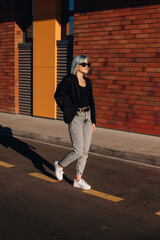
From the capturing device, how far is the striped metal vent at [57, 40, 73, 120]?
12562 millimetres

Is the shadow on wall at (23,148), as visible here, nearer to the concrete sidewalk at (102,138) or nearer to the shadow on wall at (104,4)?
the concrete sidewalk at (102,138)

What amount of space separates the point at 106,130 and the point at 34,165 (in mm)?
3985

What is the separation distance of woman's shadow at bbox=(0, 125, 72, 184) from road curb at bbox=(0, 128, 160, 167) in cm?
20

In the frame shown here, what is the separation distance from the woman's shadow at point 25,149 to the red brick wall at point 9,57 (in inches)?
138

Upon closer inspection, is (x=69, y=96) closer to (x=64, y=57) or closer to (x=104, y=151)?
(x=104, y=151)

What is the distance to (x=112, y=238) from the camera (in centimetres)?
421

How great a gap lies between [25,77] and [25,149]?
5.63m

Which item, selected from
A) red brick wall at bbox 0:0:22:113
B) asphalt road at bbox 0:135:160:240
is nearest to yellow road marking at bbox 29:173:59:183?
asphalt road at bbox 0:135:160:240

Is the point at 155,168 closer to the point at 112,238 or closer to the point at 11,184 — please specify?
the point at 11,184

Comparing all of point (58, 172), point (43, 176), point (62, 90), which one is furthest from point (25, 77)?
point (62, 90)

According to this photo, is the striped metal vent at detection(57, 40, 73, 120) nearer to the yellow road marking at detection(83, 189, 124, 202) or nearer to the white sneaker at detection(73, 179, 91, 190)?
the white sneaker at detection(73, 179, 91, 190)

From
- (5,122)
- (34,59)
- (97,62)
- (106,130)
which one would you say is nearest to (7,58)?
(34,59)

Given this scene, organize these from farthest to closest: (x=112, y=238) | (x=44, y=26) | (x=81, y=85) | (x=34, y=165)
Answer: (x=44, y=26), (x=34, y=165), (x=81, y=85), (x=112, y=238)

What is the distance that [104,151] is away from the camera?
337 inches
